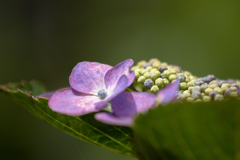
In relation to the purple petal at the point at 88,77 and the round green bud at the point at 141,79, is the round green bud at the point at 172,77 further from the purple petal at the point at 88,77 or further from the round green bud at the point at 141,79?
the purple petal at the point at 88,77

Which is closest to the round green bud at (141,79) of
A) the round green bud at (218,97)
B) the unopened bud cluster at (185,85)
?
the unopened bud cluster at (185,85)

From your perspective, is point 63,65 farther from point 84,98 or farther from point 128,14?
point 84,98

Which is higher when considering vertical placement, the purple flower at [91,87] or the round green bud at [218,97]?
the purple flower at [91,87]

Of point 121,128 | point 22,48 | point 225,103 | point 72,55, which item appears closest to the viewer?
point 225,103

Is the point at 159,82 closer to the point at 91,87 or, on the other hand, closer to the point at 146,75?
the point at 146,75

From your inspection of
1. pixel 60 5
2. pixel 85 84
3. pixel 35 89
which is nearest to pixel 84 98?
pixel 85 84

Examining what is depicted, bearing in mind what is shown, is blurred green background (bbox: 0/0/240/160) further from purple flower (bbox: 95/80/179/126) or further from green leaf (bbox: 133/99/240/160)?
green leaf (bbox: 133/99/240/160)

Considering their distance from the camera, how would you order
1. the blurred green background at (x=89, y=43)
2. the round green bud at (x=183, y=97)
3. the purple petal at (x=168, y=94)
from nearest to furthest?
the purple petal at (x=168, y=94) < the round green bud at (x=183, y=97) < the blurred green background at (x=89, y=43)

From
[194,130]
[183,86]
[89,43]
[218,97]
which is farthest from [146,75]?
[89,43]
